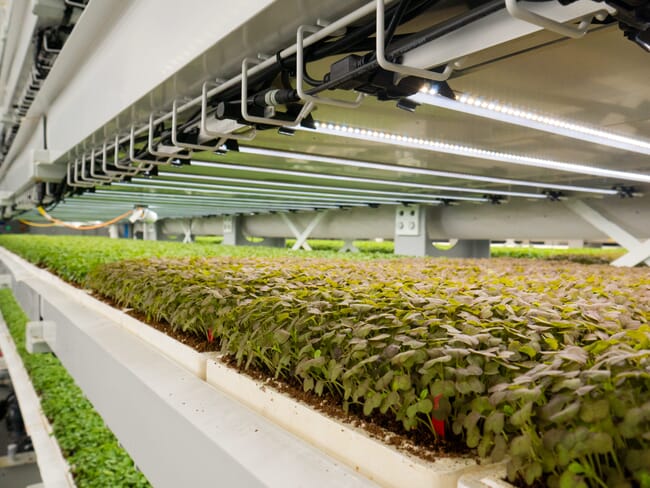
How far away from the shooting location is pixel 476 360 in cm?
138

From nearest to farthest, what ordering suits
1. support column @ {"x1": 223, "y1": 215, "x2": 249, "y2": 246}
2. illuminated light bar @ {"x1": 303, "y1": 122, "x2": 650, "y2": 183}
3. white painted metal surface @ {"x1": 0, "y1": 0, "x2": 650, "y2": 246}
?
Result: white painted metal surface @ {"x1": 0, "y1": 0, "x2": 650, "y2": 246} → illuminated light bar @ {"x1": 303, "y1": 122, "x2": 650, "y2": 183} → support column @ {"x1": 223, "y1": 215, "x2": 249, "y2": 246}

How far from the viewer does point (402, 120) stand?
11.4 feet

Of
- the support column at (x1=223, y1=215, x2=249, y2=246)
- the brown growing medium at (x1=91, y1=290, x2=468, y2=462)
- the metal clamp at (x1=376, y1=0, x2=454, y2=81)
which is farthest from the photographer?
the support column at (x1=223, y1=215, x2=249, y2=246)

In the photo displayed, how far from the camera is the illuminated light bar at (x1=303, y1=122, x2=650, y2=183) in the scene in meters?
3.66

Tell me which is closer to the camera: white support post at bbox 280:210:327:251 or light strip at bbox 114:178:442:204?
light strip at bbox 114:178:442:204

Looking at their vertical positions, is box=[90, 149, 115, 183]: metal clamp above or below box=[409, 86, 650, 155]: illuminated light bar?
below

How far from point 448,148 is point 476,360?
10.4ft

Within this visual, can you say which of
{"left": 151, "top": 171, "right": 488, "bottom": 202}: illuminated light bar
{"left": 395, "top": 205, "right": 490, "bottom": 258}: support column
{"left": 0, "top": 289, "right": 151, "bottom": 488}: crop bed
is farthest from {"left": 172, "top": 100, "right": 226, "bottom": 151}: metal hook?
{"left": 395, "top": 205, "right": 490, "bottom": 258}: support column

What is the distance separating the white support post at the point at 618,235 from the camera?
7789 millimetres

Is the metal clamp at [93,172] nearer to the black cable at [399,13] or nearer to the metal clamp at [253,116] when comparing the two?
the metal clamp at [253,116]

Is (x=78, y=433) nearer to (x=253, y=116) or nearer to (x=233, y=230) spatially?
(x=253, y=116)

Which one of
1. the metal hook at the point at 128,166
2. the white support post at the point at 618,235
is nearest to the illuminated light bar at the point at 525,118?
the metal hook at the point at 128,166

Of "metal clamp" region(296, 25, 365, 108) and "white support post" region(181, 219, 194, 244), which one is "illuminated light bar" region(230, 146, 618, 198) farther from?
"white support post" region(181, 219, 194, 244)

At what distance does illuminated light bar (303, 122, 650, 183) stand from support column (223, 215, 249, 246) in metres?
12.8
